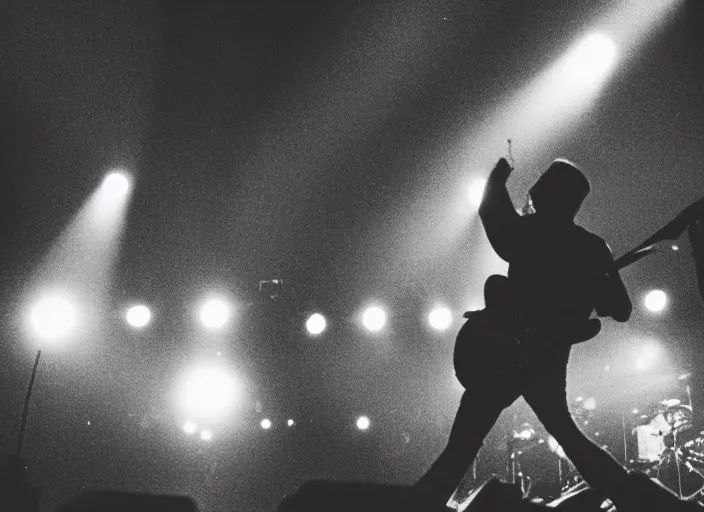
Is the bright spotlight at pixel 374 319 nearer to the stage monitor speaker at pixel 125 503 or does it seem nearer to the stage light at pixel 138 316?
the stage light at pixel 138 316

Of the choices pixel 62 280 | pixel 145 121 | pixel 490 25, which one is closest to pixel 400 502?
pixel 490 25

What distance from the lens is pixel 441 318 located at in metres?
12.2

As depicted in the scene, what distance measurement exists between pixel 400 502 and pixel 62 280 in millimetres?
10946

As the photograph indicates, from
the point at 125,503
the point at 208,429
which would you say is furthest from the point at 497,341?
the point at 208,429

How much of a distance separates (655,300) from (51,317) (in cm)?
1214

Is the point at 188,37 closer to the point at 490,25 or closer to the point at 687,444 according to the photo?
the point at 490,25

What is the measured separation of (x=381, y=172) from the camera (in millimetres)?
11773

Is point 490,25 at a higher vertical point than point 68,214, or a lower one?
higher

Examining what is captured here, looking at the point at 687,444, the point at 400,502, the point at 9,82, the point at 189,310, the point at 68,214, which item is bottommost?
the point at 400,502

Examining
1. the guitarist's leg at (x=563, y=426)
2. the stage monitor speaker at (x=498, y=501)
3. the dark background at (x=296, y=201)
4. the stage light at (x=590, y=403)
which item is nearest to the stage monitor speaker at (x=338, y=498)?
the stage monitor speaker at (x=498, y=501)

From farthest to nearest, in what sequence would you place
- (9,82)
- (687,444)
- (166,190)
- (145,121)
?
1. (166,190)
2. (145,121)
3. (687,444)
4. (9,82)

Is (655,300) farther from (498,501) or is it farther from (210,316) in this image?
(498,501)

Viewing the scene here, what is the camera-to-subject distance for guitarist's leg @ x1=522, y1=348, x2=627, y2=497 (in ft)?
7.00

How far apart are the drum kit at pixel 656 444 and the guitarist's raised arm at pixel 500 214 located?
24.7 feet
